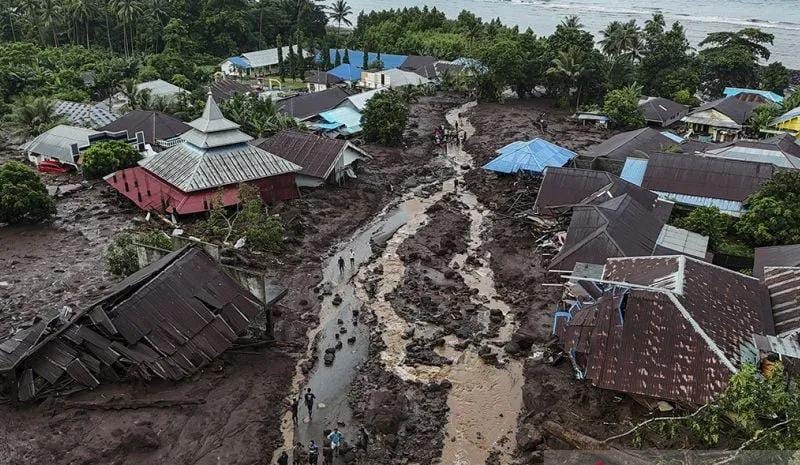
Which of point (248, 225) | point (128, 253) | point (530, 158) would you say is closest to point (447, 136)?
point (530, 158)

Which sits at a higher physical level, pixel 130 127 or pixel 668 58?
pixel 668 58

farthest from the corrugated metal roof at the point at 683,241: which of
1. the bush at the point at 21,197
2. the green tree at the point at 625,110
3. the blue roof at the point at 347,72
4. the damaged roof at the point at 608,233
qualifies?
the blue roof at the point at 347,72

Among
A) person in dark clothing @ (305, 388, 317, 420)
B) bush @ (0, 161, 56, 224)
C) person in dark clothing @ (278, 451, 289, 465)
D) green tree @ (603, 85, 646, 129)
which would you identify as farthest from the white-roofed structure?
green tree @ (603, 85, 646, 129)

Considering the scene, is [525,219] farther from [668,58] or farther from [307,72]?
[307,72]

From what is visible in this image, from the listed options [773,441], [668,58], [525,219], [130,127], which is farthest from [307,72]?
[773,441]

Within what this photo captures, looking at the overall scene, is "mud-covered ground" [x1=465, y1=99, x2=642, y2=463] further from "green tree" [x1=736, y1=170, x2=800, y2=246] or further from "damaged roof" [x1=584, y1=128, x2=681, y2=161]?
"green tree" [x1=736, y1=170, x2=800, y2=246]
